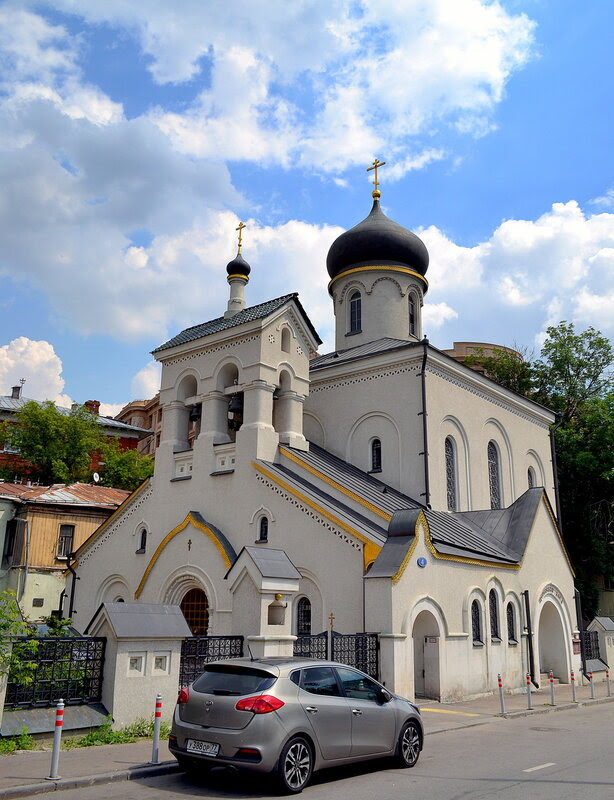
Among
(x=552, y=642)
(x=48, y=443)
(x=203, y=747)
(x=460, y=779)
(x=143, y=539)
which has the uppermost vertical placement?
(x=48, y=443)

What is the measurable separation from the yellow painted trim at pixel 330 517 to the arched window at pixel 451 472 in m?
7.13

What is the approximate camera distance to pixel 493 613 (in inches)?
A: 773

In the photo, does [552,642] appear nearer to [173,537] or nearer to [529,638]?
[529,638]

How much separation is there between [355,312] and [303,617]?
14434mm

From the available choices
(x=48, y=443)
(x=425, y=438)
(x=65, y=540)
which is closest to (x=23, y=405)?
(x=48, y=443)

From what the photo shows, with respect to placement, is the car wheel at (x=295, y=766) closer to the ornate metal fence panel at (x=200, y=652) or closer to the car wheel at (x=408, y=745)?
the car wheel at (x=408, y=745)

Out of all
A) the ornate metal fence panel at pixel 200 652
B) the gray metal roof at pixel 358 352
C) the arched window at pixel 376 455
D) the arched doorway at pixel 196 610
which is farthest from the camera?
the gray metal roof at pixel 358 352

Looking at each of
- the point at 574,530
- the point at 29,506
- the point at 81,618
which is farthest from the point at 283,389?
the point at 574,530

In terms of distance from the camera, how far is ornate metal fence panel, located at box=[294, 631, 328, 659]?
14.3 metres

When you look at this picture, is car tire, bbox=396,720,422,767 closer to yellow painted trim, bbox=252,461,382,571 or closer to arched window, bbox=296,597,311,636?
yellow painted trim, bbox=252,461,382,571

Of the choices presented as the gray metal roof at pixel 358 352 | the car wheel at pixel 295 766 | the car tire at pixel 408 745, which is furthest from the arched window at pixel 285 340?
the car wheel at pixel 295 766

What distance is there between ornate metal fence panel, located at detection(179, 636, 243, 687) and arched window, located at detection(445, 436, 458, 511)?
12220 millimetres

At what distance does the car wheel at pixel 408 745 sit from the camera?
9297 mm

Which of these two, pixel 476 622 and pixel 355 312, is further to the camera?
pixel 355 312
